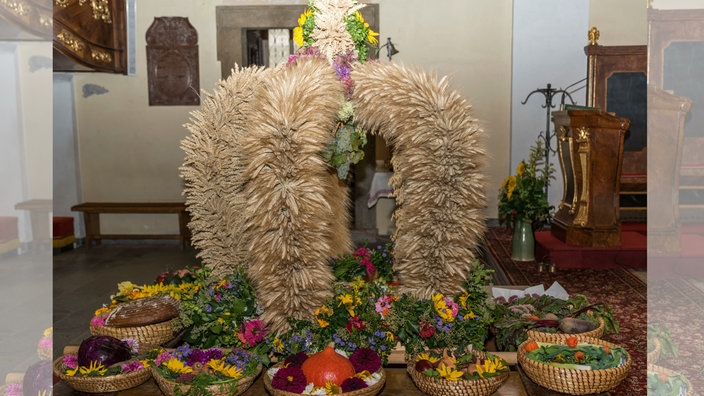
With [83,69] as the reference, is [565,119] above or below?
below

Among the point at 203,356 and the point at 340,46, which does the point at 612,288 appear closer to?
the point at 340,46

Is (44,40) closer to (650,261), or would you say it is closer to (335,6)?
(650,261)

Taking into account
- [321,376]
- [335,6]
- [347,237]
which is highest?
[335,6]

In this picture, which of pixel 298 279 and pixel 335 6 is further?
pixel 335 6

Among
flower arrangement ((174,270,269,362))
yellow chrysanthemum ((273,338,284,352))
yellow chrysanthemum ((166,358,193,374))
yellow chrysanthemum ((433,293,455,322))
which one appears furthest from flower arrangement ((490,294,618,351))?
yellow chrysanthemum ((166,358,193,374))

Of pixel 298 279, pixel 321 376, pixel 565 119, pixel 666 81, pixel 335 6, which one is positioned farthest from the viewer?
pixel 565 119

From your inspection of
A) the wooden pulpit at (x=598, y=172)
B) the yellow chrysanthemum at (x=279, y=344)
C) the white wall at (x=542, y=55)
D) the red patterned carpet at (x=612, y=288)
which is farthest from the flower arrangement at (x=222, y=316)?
the white wall at (x=542, y=55)

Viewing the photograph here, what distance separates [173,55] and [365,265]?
6.61m

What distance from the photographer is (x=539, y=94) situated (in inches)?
373

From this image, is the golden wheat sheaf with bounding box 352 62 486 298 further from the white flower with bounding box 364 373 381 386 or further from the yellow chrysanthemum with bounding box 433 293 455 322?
the white flower with bounding box 364 373 381 386

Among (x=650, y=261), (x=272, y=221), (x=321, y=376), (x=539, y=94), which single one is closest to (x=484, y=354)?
(x=321, y=376)

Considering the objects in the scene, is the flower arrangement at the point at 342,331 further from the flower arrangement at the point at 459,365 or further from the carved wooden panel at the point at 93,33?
the carved wooden panel at the point at 93,33

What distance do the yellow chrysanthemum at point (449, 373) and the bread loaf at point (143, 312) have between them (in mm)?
1333

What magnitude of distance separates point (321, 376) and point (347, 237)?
4.69ft
